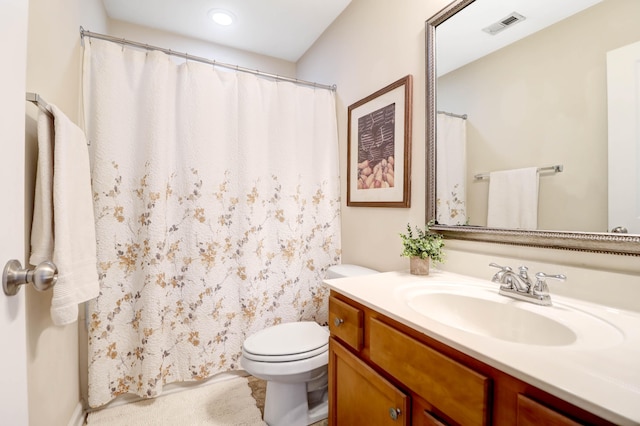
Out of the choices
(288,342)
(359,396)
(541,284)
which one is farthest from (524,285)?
(288,342)

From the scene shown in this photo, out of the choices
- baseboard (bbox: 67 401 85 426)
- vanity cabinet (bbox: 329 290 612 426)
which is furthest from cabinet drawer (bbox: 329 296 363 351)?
baseboard (bbox: 67 401 85 426)

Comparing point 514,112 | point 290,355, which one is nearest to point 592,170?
point 514,112

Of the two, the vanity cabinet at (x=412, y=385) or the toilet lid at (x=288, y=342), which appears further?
the toilet lid at (x=288, y=342)

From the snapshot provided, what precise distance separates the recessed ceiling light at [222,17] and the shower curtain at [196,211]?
0.57 m

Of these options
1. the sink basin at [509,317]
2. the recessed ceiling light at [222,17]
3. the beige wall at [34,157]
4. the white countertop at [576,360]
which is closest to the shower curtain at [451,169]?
the sink basin at [509,317]

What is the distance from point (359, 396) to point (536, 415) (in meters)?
0.59

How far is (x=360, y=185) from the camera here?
5.96 ft

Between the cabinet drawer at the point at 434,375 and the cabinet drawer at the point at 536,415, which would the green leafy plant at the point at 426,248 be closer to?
the cabinet drawer at the point at 434,375

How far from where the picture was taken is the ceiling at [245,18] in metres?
1.89

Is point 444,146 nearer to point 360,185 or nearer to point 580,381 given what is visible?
point 360,185

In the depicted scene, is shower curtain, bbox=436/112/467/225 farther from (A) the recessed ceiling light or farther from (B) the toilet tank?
(A) the recessed ceiling light

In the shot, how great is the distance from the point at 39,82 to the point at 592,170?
1.90 metres

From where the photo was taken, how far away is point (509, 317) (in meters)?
0.88

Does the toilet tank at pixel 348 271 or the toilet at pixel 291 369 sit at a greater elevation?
the toilet tank at pixel 348 271
